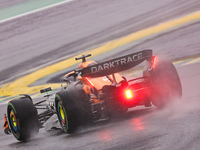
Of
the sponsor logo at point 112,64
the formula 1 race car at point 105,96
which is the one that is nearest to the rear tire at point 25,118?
the formula 1 race car at point 105,96

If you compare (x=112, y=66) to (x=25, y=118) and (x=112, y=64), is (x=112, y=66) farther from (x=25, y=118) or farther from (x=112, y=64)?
(x=25, y=118)

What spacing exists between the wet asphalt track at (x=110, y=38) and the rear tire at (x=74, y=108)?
19 cm

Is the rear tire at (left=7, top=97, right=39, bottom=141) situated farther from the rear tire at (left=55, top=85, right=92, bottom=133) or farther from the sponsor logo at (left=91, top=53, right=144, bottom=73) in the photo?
the sponsor logo at (left=91, top=53, right=144, bottom=73)

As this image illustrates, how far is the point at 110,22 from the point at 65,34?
172 centimetres

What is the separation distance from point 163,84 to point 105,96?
0.89 meters

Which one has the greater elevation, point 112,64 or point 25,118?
point 112,64

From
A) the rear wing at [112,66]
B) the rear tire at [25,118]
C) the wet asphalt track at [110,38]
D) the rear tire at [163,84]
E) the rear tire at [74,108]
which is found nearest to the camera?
→ the wet asphalt track at [110,38]

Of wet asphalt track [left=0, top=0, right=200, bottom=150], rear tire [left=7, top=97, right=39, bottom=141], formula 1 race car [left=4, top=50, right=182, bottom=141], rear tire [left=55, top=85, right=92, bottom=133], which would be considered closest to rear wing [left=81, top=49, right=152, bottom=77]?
formula 1 race car [left=4, top=50, right=182, bottom=141]

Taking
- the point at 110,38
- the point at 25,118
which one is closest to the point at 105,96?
the point at 25,118

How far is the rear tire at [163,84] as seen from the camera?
765 cm

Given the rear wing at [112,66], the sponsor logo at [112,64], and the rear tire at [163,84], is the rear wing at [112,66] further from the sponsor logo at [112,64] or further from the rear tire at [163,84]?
the rear tire at [163,84]

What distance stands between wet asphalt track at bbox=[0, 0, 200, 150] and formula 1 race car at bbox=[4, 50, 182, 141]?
0.67 ft

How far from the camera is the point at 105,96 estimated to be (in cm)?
763

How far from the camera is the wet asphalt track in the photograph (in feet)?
21.0
